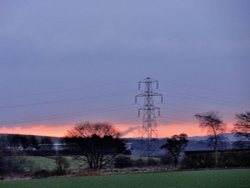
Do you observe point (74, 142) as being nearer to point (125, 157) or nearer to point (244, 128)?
point (125, 157)

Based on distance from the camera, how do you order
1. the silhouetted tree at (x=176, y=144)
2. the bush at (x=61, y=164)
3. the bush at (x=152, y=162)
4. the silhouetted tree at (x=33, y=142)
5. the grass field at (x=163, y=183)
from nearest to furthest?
1. the grass field at (x=163, y=183)
2. the bush at (x=61, y=164)
3. the bush at (x=152, y=162)
4. the silhouetted tree at (x=176, y=144)
5. the silhouetted tree at (x=33, y=142)

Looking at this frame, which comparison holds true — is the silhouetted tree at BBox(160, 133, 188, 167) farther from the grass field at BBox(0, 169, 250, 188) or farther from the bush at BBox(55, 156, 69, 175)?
the grass field at BBox(0, 169, 250, 188)

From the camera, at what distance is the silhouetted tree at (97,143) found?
75.4 m

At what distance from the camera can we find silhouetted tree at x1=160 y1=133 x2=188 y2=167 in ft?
278

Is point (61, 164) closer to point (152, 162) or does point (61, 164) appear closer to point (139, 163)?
point (139, 163)

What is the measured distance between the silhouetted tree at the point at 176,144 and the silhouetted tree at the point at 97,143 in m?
7.26

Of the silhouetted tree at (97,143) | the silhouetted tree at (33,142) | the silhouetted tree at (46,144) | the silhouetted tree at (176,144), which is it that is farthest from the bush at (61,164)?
the silhouetted tree at (33,142)

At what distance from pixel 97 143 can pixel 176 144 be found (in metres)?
15.8

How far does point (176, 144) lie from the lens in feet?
290

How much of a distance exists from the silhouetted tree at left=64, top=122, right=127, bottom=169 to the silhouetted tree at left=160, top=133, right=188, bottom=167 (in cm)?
726

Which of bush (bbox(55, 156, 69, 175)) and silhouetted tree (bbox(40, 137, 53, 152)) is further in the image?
silhouetted tree (bbox(40, 137, 53, 152))

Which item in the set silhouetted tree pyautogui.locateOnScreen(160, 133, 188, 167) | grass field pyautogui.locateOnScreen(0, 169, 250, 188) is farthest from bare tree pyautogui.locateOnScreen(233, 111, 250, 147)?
grass field pyautogui.locateOnScreen(0, 169, 250, 188)

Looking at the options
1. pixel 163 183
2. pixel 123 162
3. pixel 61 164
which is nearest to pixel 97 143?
pixel 123 162

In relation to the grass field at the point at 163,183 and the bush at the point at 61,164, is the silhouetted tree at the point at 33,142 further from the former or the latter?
the grass field at the point at 163,183
